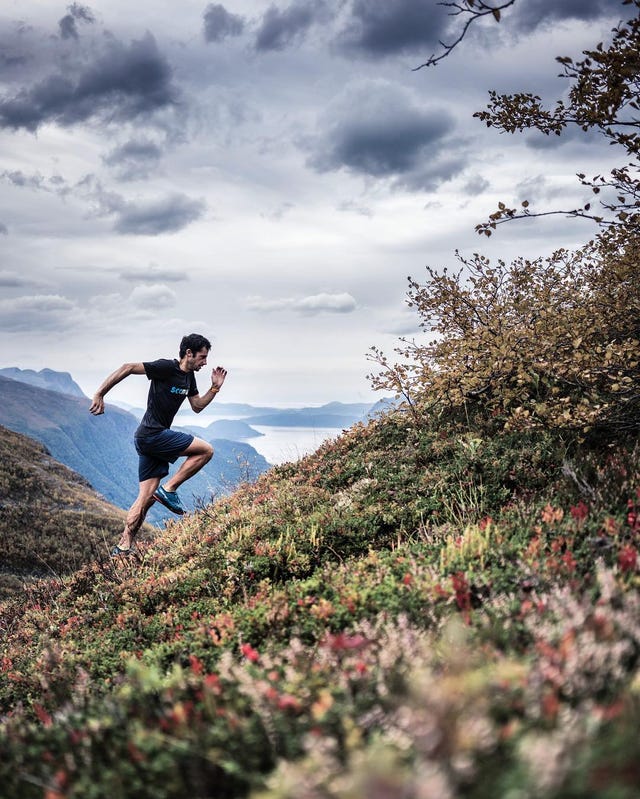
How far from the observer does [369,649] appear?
3.32 meters

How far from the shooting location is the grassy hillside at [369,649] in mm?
1930

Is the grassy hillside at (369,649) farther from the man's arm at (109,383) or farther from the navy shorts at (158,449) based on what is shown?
the man's arm at (109,383)

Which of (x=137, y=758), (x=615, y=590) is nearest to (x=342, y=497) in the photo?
(x=615, y=590)

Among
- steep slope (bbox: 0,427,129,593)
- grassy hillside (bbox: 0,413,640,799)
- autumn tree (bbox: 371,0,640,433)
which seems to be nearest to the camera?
grassy hillside (bbox: 0,413,640,799)

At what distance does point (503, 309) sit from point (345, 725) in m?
8.91

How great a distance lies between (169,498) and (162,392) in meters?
1.72

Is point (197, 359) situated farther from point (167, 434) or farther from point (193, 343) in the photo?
point (167, 434)

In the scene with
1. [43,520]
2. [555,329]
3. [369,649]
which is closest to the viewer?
[369,649]

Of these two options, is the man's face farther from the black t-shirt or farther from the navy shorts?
the navy shorts

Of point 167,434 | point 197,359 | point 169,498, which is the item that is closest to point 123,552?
point 169,498

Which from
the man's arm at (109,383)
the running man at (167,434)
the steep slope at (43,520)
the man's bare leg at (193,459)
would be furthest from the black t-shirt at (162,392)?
the steep slope at (43,520)

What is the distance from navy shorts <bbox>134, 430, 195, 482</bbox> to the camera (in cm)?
924

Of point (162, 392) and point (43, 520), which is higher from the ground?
point (162, 392)

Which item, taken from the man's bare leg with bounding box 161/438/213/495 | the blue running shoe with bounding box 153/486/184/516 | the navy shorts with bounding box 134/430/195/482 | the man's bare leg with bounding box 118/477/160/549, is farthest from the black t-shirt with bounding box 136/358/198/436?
the blue running shoe with bounding box 153/486/184/516
